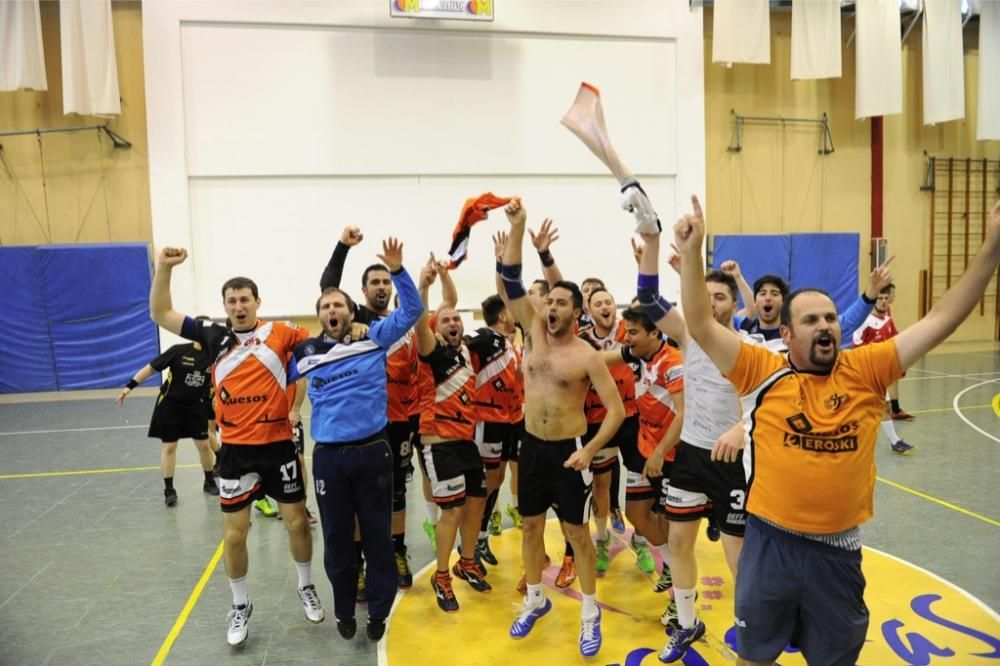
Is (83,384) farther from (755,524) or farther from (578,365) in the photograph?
(755,524)

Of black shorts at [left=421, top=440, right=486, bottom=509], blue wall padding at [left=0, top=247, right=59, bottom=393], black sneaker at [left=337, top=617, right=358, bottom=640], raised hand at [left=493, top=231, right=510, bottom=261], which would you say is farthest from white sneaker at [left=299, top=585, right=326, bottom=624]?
blue wall padding at [left=0, top=247, right=59, bottom=393]

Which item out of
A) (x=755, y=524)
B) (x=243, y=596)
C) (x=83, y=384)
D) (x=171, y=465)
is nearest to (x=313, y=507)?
(x=171, y=465)

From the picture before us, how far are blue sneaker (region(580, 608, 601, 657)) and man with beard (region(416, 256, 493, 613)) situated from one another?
1143 mm

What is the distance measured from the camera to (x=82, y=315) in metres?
15.1

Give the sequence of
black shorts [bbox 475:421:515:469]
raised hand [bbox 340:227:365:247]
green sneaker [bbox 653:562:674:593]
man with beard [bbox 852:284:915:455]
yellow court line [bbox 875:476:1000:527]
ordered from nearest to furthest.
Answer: raised hand [bbox 340:227:365:247]
green sneaker [bbox 653:562:674:593]
black shorts [bbox 475:421:515:469]
yellow court line [bbox 875:476:1000:527]
man with beard [bbox 852:284:915:455]

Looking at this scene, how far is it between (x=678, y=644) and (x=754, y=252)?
1455 centimetres

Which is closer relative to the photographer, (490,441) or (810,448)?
(810,448)

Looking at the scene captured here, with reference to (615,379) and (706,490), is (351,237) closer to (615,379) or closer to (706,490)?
(615,379)

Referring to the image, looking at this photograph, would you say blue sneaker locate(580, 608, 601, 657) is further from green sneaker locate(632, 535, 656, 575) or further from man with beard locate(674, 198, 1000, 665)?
man with beard locate(674, 198, 1000, 665)

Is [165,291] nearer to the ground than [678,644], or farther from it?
farther from it

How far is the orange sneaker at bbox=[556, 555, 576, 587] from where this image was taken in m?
5.78

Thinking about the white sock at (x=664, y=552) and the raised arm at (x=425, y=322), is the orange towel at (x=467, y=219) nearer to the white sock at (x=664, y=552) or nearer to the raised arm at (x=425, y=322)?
the raised arm at (x=425, y=322)

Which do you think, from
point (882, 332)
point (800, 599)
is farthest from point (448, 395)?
point (882, 332)

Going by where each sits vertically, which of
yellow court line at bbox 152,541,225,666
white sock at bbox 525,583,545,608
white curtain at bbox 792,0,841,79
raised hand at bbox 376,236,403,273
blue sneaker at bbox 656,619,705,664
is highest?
white curtain at bbox 792,0,841,79
